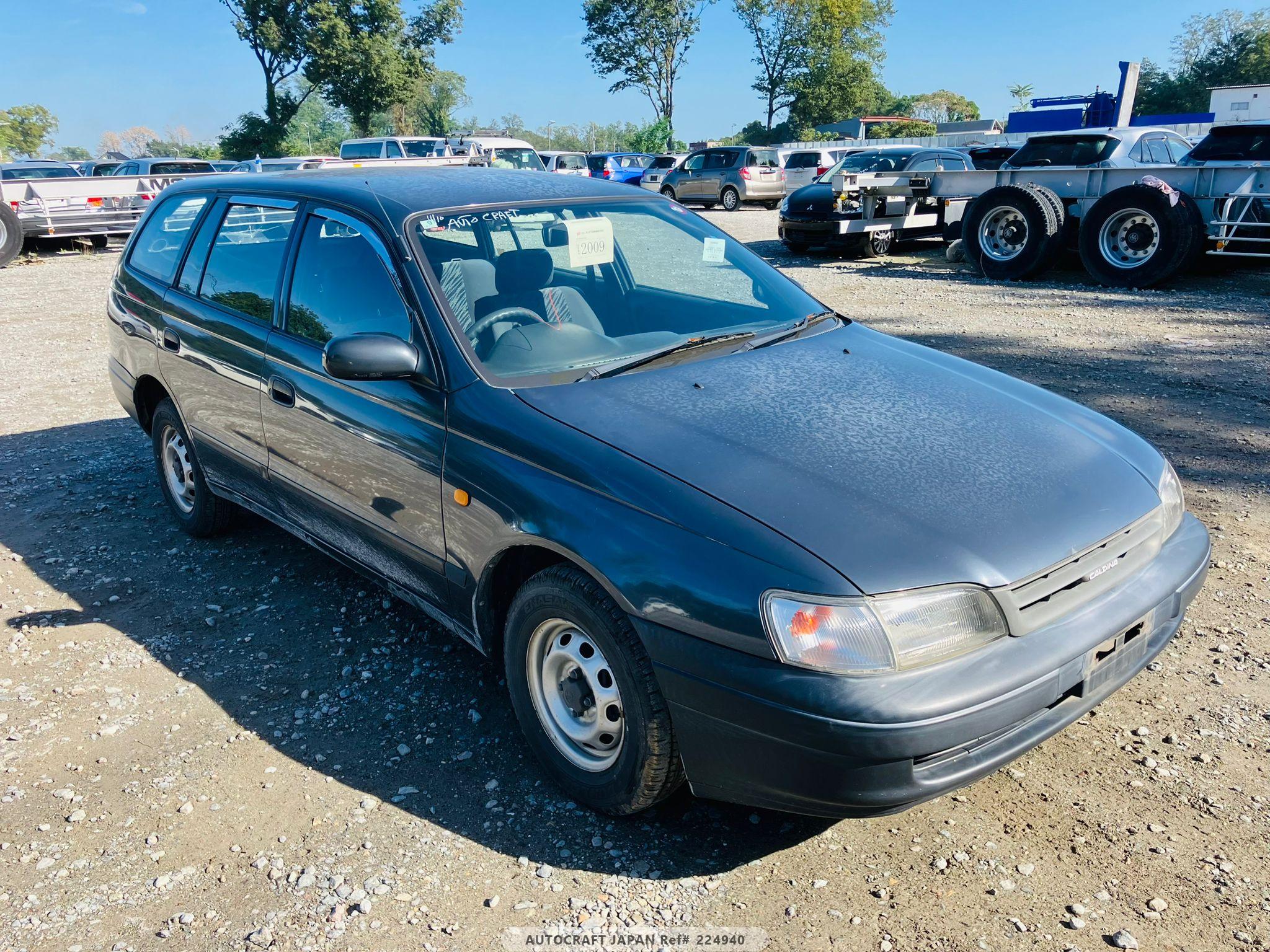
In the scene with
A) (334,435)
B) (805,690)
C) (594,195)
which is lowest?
(805,690)

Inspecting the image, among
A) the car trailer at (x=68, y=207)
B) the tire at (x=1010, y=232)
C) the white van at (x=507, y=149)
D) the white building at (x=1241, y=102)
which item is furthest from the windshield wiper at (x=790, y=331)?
the white building at (x=1241, y=102)

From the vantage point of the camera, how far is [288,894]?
251 cm

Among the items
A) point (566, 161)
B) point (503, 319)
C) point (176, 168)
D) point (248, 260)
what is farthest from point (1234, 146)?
point (566, 161)

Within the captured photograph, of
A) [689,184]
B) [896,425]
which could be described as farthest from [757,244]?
[896,425]

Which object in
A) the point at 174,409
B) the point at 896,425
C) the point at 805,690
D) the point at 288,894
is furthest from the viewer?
the point at 174,409

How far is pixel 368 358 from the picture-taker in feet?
9.43

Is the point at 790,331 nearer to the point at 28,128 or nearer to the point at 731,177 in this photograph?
the point at 731,177

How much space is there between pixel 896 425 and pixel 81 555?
4013 millimetres

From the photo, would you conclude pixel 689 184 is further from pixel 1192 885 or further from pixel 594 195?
pixel 1192 885

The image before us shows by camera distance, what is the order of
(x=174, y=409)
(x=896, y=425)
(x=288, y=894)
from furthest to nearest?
(x=174, y=409)
(x=896, y=425)
(x=288, y=894)

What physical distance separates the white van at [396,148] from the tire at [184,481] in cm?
1978

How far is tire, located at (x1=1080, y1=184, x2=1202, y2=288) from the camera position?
10406 mm

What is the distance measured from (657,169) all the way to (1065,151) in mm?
19338

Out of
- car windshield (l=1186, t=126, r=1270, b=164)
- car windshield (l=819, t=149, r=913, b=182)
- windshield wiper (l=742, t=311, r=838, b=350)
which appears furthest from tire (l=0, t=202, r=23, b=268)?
car windshield (l=1186, t=126, r=1270, b=164)
